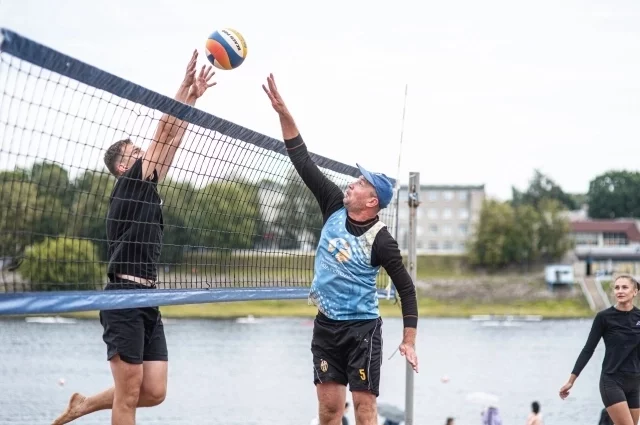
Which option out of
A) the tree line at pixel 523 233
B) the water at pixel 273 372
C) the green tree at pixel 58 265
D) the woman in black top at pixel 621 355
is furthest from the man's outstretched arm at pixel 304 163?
the tree line at pixel 523 233

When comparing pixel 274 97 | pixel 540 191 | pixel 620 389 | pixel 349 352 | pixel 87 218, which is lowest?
pixel 620 389

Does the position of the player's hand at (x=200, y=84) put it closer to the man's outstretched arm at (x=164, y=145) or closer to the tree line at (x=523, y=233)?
the man's outstretched arm at (x=164, y=145)

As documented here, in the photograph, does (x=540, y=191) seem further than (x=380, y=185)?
Yes

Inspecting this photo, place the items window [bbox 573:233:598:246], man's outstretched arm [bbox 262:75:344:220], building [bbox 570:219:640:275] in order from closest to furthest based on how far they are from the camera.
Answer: man's outstretched arm [bbox 262:75:344:220] < building [bbox 570:219:640:275] < window [bbox 573:233:598:246]

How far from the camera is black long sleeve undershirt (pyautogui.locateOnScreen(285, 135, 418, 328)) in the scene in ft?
28.7

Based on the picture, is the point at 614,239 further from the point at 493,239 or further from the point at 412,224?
the point at 412,224

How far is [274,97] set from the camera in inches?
347

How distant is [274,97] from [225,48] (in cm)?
153

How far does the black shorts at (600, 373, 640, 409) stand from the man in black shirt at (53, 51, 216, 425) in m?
5.18

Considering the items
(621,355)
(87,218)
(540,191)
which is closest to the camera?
(621,355)

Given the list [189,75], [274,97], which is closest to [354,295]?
[274,97]

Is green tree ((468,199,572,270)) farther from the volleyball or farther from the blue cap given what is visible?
the blue cap

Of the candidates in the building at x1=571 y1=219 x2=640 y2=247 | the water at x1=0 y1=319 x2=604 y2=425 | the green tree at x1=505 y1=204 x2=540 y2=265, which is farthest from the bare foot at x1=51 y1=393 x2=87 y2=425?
the building at x1=571 y1=219 x2=640 y2=247

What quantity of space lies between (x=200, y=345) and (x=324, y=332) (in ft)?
233
